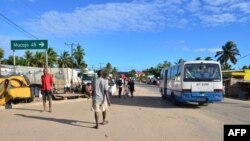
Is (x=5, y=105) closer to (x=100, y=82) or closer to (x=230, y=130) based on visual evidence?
(x=100, y=82)

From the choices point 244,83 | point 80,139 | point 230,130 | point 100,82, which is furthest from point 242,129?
point 244,83

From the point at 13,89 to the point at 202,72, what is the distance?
10043 mm

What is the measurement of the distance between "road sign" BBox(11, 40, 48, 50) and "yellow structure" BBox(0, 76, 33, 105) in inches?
271

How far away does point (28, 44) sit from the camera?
94.2 feet

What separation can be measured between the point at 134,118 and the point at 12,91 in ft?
25.4

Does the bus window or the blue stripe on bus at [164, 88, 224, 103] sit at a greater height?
the bus window

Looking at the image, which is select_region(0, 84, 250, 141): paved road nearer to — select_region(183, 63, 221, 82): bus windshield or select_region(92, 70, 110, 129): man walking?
select_region(92, 70, 110, 129): man walking

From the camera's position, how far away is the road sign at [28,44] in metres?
28.5

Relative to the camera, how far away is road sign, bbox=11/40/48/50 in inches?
1121

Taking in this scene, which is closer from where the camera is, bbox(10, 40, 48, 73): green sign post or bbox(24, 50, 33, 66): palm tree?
bbox(10, 40, 48, 73): green sign post

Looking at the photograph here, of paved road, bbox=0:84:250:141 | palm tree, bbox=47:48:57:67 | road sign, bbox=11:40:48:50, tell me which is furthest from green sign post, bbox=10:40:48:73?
palm tree, bbox=47:48:57:67

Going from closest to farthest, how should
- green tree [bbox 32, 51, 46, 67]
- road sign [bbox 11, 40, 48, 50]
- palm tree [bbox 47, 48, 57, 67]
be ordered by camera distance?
road sign [bbox 11, 40, 48, 50]
green tree [bbox 32, 51, 46, 67]
palm tree [bbox 47, 48, 57, 67]

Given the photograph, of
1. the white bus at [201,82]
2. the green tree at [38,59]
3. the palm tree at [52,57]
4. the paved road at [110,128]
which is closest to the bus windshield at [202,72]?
the white bus at [201,82]

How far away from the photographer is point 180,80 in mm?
22469
